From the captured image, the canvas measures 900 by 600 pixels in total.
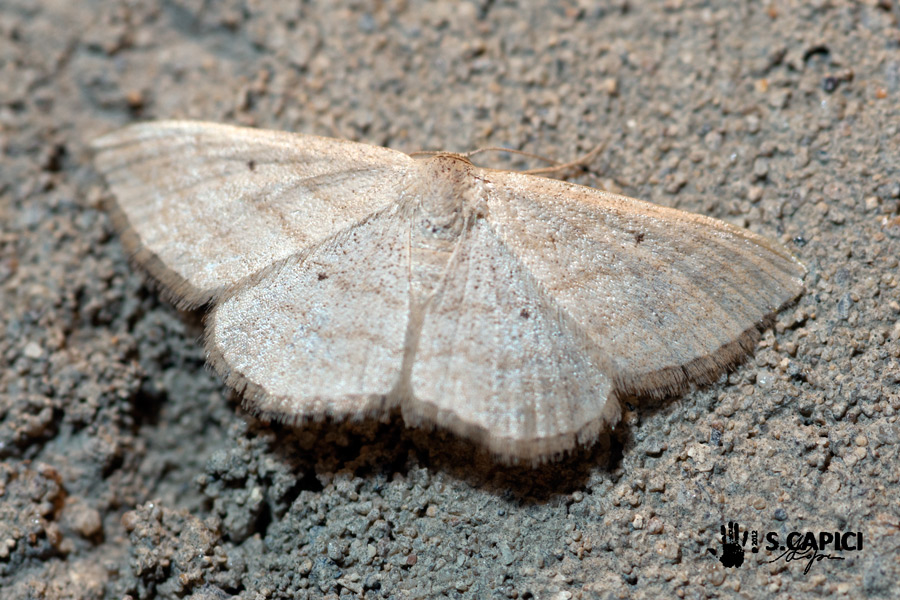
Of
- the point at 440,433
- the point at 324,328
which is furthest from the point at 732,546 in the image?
the point at 324,328

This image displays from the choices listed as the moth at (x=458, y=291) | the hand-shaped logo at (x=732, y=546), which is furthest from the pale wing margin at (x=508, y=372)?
the hand-shaped logo at (x=732, y=546)

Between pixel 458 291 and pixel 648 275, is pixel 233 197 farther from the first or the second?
pixel 648 275

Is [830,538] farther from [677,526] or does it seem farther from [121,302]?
[121,302]

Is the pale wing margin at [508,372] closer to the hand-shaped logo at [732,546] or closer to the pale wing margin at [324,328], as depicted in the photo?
the pale wing margin at [324,328]

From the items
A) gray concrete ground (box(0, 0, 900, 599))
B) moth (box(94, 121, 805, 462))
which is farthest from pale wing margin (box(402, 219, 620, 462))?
gray concrete ground (box(0, 0, 900, 599))

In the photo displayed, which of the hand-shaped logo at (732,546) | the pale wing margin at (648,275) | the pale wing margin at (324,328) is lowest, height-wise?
the pale wing margin at (324,328)

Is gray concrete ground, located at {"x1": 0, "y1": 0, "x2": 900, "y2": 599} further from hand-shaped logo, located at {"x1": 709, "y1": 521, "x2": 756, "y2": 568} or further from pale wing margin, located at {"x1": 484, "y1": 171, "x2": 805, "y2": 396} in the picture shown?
pale wing margin, located at {"x1": 484, "y1": 171, "x2": 805, "y2": 396}

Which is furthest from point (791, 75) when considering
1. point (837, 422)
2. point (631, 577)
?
point (631, 577)
